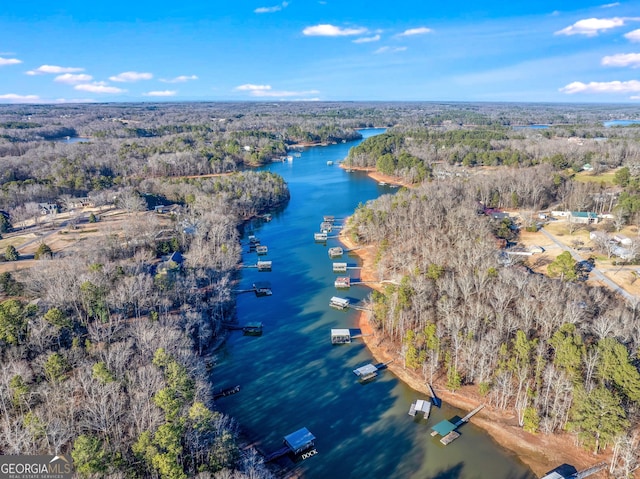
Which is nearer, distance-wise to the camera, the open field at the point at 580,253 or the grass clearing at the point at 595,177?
the open field at the point at 580,253

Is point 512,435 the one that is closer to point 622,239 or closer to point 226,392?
point 226,392

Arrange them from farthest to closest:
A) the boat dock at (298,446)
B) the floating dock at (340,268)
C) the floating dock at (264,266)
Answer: the floating dock at (264,266) < the floating dock at (340,268) < the boat dock at (298,446)

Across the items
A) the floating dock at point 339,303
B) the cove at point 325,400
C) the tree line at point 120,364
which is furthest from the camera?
the floating dock at point 339,303

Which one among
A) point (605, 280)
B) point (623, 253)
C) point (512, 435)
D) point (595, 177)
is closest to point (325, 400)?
point (512, 435)

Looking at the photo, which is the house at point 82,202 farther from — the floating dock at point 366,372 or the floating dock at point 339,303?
the floating dock at point 366,372

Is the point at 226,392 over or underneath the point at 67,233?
underneath

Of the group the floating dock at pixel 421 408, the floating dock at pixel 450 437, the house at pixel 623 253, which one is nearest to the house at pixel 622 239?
the house at pixel 623 253

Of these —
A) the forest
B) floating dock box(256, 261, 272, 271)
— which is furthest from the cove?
the forest
